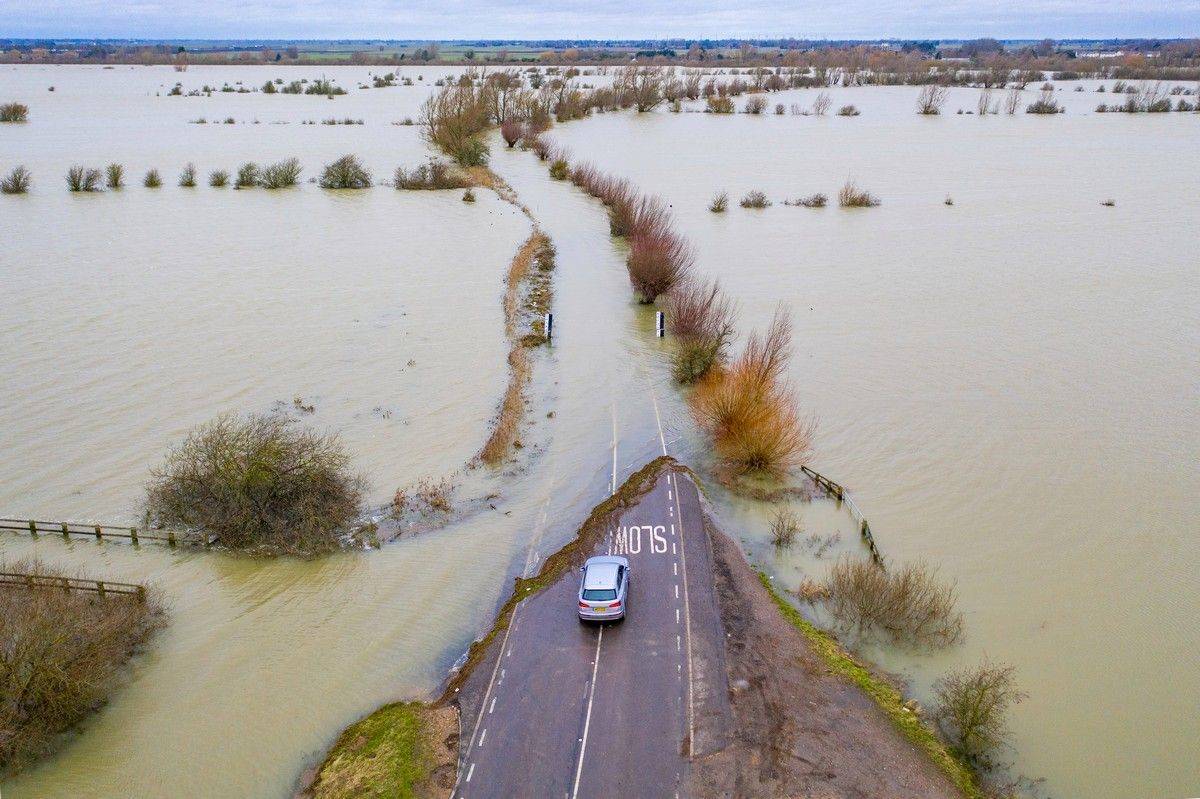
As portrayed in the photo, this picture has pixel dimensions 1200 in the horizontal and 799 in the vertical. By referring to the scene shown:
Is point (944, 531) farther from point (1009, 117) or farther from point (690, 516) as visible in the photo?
point (1009, 117)

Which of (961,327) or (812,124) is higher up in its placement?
(812,124)

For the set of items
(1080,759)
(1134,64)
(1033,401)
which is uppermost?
(1134,64)

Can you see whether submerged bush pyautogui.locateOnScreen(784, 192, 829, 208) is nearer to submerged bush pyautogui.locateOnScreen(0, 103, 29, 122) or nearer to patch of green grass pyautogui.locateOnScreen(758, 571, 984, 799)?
patch of green grass pyautogui.locateOnScreen(758, 571, 984, 799)

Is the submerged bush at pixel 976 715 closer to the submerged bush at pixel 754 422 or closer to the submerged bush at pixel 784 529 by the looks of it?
the submerged bush at pixel 784 529

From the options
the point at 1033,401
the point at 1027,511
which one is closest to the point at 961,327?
the point at 1033,401

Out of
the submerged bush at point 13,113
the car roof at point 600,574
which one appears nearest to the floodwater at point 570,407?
the car roof at point 600,574

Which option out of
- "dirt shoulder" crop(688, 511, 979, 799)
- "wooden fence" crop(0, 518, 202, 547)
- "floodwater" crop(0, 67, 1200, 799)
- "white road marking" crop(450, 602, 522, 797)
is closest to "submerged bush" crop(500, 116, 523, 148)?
"floodwater" crop(0, 67, 1200, 799)
